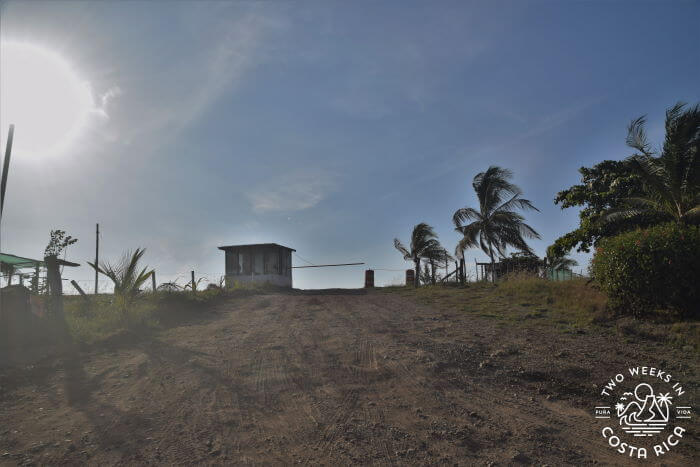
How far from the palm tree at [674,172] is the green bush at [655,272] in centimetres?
282

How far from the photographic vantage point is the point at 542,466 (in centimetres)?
302

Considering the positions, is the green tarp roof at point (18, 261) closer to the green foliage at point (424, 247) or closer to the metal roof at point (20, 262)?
the metal roof at point (20, 262)

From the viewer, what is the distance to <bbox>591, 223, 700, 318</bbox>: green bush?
6.76m

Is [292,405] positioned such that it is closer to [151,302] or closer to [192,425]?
[192,425]

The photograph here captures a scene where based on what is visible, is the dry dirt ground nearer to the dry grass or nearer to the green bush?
A: the dry grass

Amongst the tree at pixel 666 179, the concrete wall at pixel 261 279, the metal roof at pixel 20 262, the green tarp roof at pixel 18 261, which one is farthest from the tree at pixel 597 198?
the green tarp roof at pixel 18 261

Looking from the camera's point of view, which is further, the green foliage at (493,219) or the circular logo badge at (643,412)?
the green foliage at (493,219)

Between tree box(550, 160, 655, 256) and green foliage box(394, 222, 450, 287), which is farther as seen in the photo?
green foliage box(394, 222, 450, 287)

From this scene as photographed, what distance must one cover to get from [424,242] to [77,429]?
2303 cm

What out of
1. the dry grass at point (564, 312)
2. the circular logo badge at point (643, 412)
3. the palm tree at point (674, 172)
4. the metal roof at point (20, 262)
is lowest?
the circular logo badge at point (643, 412)

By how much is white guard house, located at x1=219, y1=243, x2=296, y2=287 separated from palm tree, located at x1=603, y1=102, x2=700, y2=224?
19810 millimetres

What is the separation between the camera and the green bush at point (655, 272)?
22.2ft

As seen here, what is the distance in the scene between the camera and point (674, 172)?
9695mm


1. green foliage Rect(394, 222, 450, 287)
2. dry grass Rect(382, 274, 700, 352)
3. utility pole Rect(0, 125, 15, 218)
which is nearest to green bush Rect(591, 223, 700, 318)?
dry grass Rect(382, 274, 700, 352)
